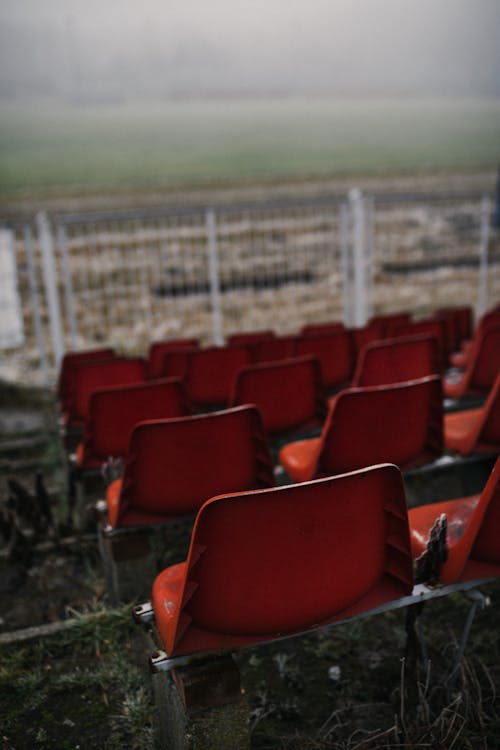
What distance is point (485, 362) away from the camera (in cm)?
316

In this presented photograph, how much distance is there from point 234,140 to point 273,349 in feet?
50.8

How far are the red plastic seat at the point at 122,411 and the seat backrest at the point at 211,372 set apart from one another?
0.88m

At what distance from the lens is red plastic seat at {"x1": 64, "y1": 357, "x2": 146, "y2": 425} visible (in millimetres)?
3570

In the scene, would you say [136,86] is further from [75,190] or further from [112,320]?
[112,320]

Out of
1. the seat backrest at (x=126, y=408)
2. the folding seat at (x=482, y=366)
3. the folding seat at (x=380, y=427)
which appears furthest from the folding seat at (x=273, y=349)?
the folding seat at (x=380, y=427)

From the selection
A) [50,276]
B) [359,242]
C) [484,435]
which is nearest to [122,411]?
[484,435]

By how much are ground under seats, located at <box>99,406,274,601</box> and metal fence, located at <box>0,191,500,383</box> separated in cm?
403

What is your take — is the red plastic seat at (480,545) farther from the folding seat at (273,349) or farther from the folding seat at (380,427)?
the folding seat at (273,349)

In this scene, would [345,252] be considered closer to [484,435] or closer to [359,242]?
[359,242]

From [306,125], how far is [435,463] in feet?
56.3

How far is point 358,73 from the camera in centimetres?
1727

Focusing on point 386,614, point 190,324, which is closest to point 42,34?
point 190,324

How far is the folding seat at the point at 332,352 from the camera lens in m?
3.83

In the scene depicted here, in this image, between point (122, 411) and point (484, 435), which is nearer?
point (484, 435)
